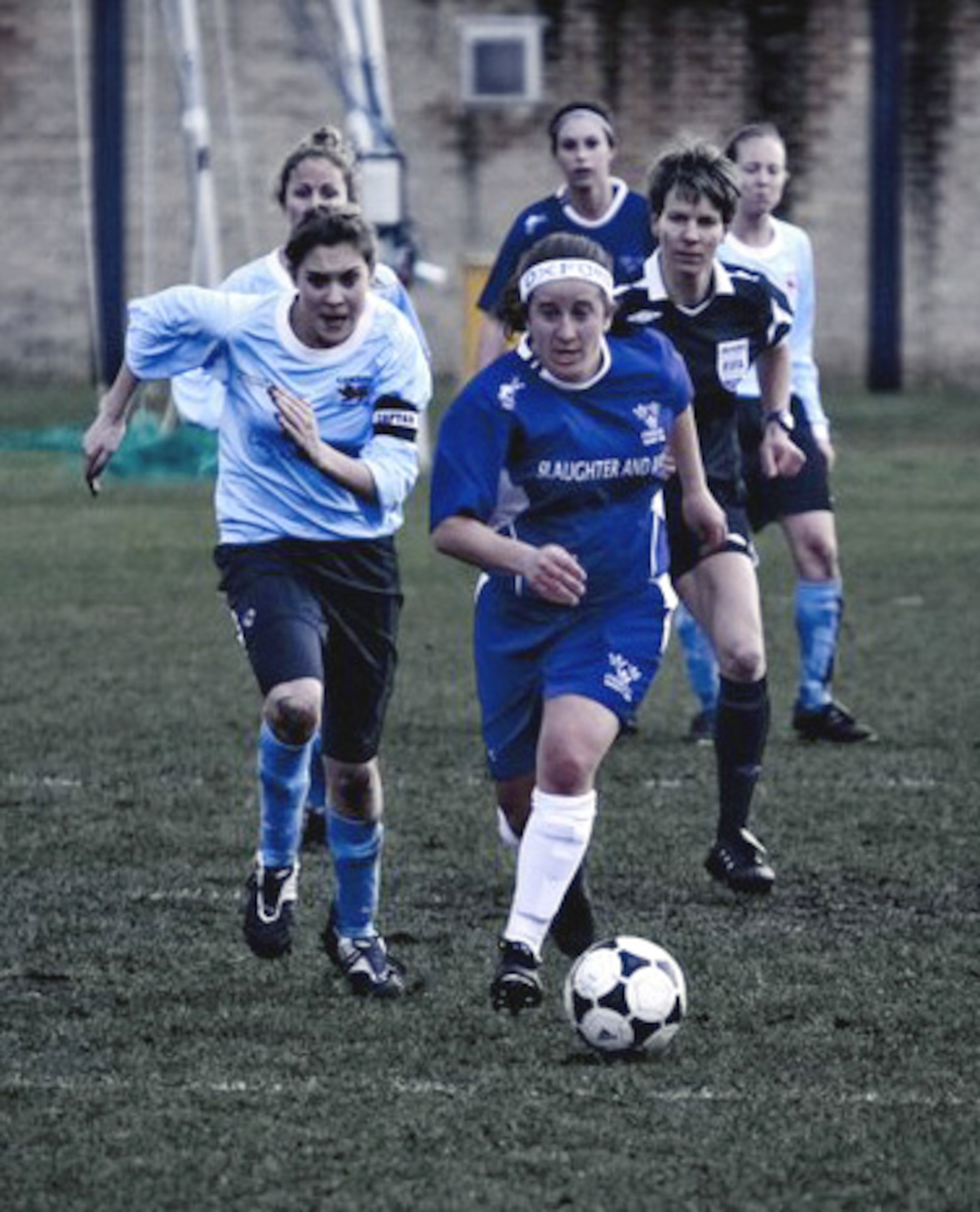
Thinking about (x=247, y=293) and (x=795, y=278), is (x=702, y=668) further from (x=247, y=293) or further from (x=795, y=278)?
(x=247, y=293)

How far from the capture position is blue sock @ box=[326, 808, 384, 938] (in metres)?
7.75

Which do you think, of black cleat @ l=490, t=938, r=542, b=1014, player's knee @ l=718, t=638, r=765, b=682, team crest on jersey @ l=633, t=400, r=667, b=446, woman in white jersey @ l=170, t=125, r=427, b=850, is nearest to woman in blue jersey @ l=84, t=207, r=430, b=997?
black cleat @ l=490, t=938, r=542, b=1014

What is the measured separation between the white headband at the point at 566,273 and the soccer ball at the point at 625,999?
1513 mm

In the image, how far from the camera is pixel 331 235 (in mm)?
7672

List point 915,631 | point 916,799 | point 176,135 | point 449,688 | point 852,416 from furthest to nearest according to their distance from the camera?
point 176,135 < point 852,416 < point 915,631 < point 449,688 < point 916,799

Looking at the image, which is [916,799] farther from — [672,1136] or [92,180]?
[92,180]

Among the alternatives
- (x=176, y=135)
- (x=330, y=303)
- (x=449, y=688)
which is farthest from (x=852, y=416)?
(x=330, y=303)

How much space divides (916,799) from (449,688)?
3.27 metres

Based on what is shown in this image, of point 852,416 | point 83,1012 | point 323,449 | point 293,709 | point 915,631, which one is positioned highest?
point 323,449

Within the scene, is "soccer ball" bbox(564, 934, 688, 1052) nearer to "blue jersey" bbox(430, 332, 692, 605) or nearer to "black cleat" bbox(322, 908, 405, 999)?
"black cleat" bbox(322, 908, 405, 999)

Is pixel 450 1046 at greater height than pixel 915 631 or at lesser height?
greater

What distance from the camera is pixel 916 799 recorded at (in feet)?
34.2

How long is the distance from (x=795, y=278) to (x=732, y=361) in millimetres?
2377

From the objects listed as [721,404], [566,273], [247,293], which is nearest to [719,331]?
[721,404]
